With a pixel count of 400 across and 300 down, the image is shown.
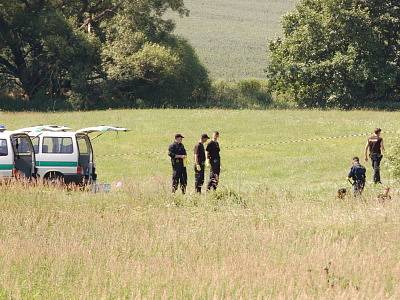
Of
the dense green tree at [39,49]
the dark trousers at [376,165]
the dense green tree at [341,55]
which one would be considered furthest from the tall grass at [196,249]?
the dense green tree at [39,49]

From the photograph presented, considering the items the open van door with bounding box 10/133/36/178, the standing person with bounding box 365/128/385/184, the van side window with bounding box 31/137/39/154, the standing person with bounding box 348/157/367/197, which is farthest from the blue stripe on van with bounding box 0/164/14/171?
the standing person with bounding box 365/128/385/184

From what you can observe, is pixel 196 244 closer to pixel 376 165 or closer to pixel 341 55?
pixel 376 165

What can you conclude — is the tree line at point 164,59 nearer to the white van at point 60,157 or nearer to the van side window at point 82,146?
the van side window at point 82,146

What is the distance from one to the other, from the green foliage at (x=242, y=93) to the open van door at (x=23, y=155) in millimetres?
35813

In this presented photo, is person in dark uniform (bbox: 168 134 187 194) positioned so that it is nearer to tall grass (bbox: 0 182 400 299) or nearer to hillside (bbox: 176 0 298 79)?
tall grass (bbox: 0 182 400 299)

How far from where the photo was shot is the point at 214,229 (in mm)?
10484

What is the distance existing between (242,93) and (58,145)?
3919 centimetres

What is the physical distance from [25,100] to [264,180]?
112ft

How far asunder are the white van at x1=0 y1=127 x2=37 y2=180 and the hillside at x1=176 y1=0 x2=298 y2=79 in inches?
1965

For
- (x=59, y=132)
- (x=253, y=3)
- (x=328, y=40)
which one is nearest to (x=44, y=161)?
(x=59, y=132)

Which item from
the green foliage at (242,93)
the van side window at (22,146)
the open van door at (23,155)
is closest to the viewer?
the open van door at (23,155)

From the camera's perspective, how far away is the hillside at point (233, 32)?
7675 centimetres

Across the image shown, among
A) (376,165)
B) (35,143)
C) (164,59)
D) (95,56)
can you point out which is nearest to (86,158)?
(35,143)

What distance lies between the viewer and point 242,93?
190 ft
